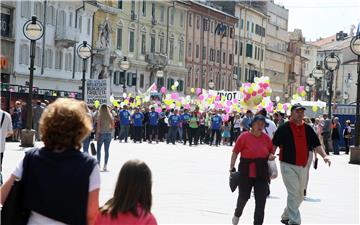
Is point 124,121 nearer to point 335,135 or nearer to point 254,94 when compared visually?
point 335,135

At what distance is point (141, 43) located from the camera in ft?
250

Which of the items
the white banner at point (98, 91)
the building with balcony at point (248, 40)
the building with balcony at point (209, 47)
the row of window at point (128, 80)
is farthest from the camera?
the building with balcony at point (248, 40)

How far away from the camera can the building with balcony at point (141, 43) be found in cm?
6806

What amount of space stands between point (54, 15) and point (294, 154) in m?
48.1

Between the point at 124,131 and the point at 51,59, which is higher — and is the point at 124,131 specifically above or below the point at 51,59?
below

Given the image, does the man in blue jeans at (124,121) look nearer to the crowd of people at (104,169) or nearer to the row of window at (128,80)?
the crowd of people at (104,169)

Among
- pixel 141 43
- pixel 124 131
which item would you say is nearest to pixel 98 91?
pixel 124 131

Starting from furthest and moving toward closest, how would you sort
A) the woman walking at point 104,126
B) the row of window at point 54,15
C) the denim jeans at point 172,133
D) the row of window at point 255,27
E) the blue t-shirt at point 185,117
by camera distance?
1. the row of window at point 255,27
2. the row of window at point 54,15
3. the blue t-shirt at point 185,117
4. the denim jeans at point 172,133
5. the woman walking at point 104,126

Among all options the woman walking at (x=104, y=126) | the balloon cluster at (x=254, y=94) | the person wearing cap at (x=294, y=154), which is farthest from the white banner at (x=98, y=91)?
the person wearing cap at (x=294, y=154)

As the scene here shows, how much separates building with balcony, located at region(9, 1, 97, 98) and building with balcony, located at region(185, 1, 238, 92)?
23.1 metres

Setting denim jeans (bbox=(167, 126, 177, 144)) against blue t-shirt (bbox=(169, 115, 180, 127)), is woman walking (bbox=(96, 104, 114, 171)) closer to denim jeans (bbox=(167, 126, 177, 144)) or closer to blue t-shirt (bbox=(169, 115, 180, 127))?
denim jeans (bbox=(167, 126, 177, 144))

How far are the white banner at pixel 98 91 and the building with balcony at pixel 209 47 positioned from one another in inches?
2021

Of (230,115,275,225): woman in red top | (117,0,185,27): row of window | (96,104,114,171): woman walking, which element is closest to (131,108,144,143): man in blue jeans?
(96,104,114,171): woman walking

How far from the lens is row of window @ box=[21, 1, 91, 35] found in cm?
5369
